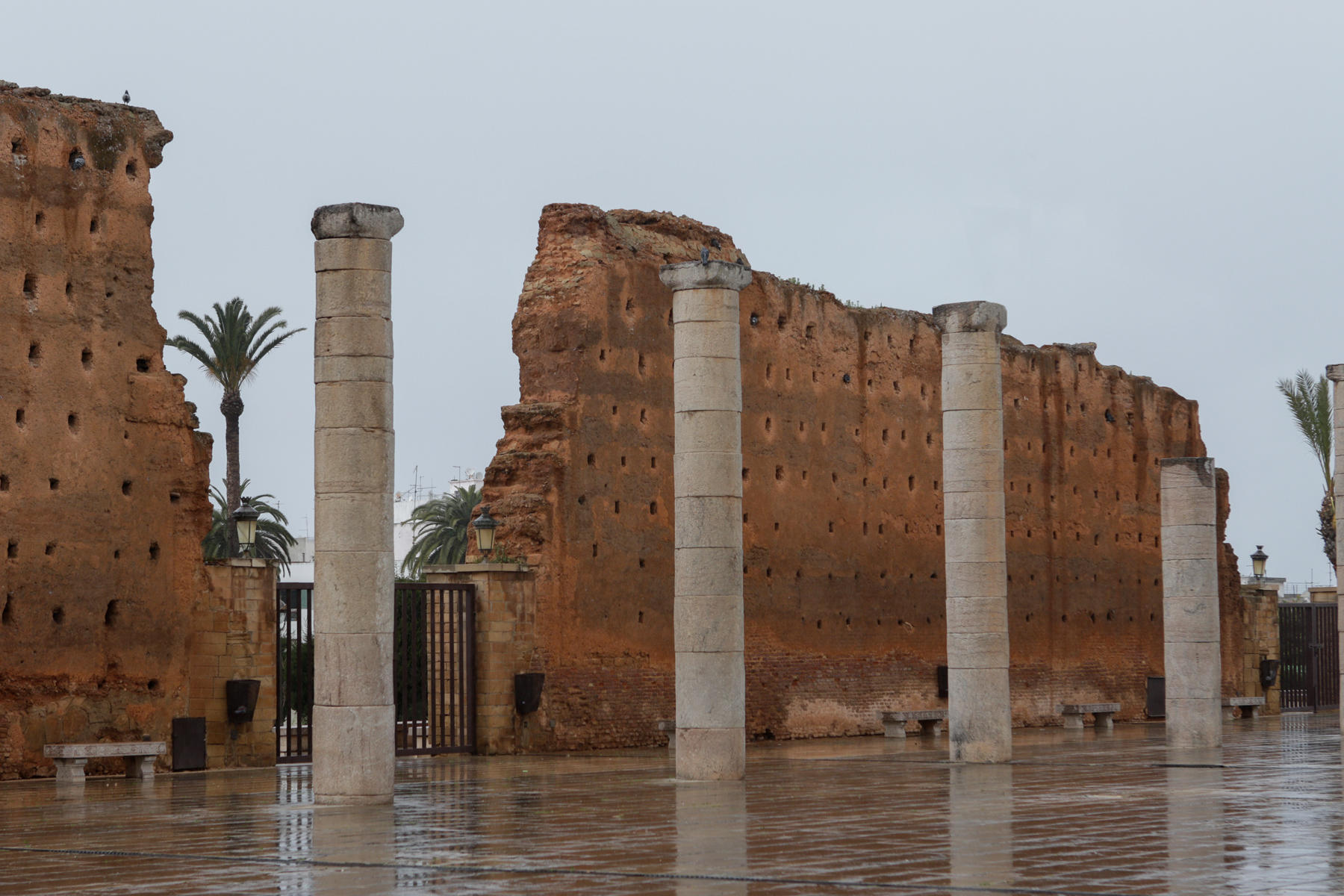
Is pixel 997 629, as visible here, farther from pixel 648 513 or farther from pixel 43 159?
pixel 43 159

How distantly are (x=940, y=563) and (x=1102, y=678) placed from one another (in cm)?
450

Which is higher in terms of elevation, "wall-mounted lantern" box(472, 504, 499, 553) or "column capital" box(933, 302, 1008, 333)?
"column capital" box(933, 302, 1008, 333)

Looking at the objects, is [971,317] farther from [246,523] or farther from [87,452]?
[87,452]

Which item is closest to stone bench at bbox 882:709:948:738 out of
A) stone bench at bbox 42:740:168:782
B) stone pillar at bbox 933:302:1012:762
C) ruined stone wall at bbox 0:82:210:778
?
stone pillar at bbox 933:302:1012:762

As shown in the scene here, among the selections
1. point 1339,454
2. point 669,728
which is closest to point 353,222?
point 669,728

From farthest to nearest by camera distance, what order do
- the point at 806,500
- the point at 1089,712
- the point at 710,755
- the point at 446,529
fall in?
the point at 446,529 < the point at 1089,712 < the point at 806,500 < the point at 710,755

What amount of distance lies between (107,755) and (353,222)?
5.63m

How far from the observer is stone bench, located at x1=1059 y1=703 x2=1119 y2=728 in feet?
89.3

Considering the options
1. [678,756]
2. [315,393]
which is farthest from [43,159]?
[678,756]

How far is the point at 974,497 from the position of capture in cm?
1881

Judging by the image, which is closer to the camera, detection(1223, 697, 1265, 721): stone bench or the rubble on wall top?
the rubble on wall top

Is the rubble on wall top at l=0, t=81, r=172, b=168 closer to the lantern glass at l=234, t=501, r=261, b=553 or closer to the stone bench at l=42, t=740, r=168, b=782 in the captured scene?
the lantern glass at l=234, t=501, r=261, b=553

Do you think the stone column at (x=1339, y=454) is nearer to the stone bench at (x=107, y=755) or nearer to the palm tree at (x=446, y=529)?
the stone bench at (x=107, y=755)

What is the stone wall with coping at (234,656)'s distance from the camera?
1866cm
